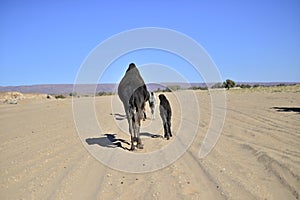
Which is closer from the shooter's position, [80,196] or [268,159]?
[80,196]

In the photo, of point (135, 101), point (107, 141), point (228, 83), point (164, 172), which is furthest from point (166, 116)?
point (228, 83)

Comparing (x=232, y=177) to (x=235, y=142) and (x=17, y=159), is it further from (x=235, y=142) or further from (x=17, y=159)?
(x=17, y=159)

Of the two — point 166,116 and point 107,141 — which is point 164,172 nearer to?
point 107,141

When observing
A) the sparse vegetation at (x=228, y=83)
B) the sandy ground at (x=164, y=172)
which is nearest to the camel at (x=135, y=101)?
the sandy ground at (x=164, y=172)

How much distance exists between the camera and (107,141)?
12.1m

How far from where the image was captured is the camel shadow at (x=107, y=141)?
11.3 meters

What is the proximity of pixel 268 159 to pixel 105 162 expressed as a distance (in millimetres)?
4131

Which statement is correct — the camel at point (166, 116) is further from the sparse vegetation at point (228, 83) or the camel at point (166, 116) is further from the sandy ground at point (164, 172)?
the sparse vegetation at point (228, 83)

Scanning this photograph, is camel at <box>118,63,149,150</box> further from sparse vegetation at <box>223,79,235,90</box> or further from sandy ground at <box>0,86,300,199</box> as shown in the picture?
sparse vegetation at <box>223,79,235,90</box>

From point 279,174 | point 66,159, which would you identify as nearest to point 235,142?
point 279,174

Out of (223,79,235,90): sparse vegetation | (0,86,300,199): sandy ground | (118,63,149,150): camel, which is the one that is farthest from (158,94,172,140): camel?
(223,79,235,90): sparse vegetation

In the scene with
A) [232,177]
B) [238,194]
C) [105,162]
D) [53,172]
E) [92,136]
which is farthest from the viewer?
[92,136]

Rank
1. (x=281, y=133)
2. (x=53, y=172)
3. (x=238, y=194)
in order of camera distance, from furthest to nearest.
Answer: (x=281, y=133) < (x=53, y=172) < (x=238, y=194)

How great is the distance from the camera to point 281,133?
11.9m
